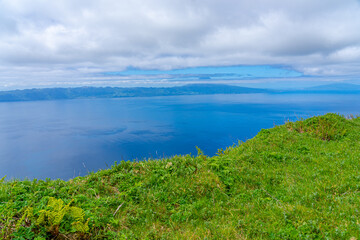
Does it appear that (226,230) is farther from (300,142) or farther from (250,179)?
(300,142)

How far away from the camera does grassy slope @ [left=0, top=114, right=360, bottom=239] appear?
194 inches

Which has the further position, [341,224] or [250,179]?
[250,179]

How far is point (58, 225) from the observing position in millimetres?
4758

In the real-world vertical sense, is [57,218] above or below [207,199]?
above

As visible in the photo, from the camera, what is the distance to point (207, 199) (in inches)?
277

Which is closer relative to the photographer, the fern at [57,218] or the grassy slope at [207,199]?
the fern at [57,218]

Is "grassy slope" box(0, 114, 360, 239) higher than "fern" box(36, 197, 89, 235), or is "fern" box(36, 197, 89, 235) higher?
"fern" box(36, 197, 89, 235)

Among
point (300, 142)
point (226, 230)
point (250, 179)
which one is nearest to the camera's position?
point (226, 230)

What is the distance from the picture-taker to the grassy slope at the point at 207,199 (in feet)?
16.2

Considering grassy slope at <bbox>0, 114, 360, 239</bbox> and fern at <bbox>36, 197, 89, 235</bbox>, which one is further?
grassy slope at <bbox>0, 114, 360, 239</bbox>

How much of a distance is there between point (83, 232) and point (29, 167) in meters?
114

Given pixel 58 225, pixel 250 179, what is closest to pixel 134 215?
pixel 58 225

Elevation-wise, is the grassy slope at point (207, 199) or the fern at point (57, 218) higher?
the fern at point (57, 218)

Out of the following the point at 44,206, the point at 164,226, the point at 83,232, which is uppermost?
the point at 44,206
